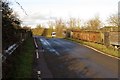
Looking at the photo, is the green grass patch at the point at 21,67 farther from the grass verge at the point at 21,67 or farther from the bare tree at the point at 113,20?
the bare tree at the point at 113,20

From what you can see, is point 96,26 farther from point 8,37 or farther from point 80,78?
point 8,37

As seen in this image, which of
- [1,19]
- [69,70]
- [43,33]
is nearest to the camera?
[1,19]

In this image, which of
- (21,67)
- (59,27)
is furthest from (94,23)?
(21,67)

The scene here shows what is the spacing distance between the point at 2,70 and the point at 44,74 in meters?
5.77

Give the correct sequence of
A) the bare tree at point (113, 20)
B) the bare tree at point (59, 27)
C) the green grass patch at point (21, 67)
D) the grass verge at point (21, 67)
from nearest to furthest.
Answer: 1. the grass verge at point (21, 67)
2. the green grass patch at point (21, 67)
3. the bare tree at point (113, 20)
4. the bare tree at point (59, 27)

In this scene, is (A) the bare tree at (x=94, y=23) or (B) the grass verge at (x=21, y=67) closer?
(B) the grass verge at (x=21, y=67)

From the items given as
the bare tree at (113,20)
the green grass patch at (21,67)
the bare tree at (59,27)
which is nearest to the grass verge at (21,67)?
the green grass patch at (21,67)

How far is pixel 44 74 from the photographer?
15.0 metres

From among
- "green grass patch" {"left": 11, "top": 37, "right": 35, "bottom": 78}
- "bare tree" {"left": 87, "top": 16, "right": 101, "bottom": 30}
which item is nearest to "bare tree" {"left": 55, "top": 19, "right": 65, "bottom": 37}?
"bare tree" {"left": 87, "top": 16, "right": 101, "bottom": 30}

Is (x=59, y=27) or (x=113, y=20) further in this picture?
(x=59, y=27)

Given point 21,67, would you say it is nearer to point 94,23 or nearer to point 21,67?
point 21,67

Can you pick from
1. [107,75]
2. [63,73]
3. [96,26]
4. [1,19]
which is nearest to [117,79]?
[107,75]

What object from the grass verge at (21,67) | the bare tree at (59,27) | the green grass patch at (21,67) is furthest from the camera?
the bare tree at (59,27)

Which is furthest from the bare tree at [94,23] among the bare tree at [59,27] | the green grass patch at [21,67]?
the green grass patch at [21,67]
